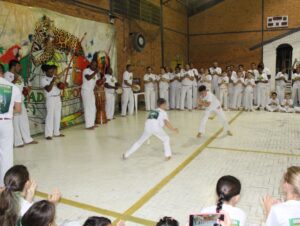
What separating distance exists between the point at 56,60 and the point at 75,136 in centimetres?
220

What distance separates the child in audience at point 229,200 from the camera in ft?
6.67

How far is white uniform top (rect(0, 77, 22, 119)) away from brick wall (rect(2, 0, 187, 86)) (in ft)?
13.0

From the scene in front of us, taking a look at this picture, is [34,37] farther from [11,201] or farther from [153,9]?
[153,9]

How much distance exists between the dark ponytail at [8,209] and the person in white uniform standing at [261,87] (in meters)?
A: 11.2

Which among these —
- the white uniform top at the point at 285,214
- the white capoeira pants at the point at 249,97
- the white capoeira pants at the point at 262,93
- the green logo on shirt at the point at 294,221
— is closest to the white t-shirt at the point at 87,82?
the white capoeira pants at the point at 249,97

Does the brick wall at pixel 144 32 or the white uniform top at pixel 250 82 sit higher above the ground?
the brick wall at pixel 144 32

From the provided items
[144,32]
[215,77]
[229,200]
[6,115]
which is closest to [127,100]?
[144,32]

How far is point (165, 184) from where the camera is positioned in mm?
4332

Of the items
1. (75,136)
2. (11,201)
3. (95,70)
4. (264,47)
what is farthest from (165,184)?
(264,47)

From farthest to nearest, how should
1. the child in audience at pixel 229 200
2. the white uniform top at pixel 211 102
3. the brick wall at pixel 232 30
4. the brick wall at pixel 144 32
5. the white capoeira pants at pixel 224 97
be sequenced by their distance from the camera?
the brick wall at pixel 232 30 → the white capoeira pants at pixel 224 97 → the brick wall at pixel 144 32 → the white uniform top at pixel 211 102 → the child in audience at pixel 229 200

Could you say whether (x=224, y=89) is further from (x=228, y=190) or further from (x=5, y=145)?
(x=228, y=190)

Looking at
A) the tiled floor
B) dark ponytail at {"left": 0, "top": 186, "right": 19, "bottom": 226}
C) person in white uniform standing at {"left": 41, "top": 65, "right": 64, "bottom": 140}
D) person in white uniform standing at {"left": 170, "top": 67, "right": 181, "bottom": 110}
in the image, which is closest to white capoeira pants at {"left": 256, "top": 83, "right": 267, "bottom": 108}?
person in white uniform standing at {"left": 170, "top": 67, "right": 181, "bottom": 110}

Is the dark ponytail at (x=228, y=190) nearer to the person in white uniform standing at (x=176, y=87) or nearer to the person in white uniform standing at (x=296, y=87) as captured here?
the person in white uniform standing at (x=176, y=87)

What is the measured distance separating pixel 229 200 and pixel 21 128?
572 centimetres
